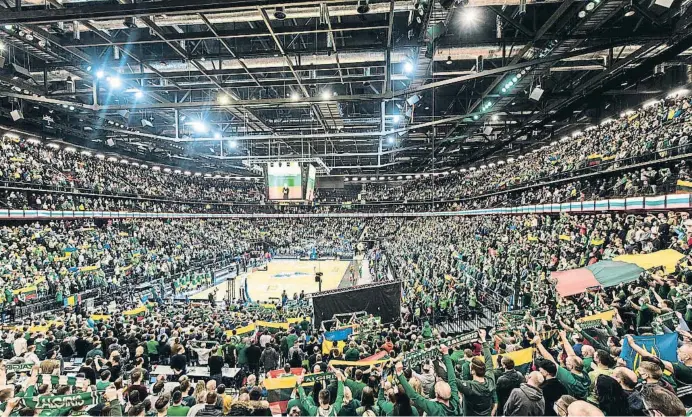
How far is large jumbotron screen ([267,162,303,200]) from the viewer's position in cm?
1780

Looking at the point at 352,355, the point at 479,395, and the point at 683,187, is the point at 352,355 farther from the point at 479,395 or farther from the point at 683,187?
the point at 683,187

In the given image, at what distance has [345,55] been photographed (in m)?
11.1

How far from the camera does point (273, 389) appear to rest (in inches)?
246

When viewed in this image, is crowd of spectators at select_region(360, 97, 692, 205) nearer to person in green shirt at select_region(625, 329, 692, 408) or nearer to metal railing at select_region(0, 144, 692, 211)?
metal railing at select_region(0, 144, 692, 211)

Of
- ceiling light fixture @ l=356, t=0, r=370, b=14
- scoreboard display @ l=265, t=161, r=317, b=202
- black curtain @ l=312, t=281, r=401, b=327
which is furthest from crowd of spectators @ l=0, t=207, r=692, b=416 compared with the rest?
ceiling light fixture @ l=356, t=0, r=370, b=14

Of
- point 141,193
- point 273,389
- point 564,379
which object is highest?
point 141,193

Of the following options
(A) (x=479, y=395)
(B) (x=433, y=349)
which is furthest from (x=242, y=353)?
(A) (x=479, y=395)

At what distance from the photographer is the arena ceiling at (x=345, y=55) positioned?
26.8 ft

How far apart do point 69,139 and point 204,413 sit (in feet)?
76.4

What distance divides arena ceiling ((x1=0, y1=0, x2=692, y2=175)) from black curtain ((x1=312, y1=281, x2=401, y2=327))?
5555 mm

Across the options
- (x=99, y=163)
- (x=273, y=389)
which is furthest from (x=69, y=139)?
(x=273, y=389)

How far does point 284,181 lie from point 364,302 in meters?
Answer: 7.42

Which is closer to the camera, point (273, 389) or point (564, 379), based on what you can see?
point (564, 379)

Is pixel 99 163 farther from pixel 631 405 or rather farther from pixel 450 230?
pixel 631 405
